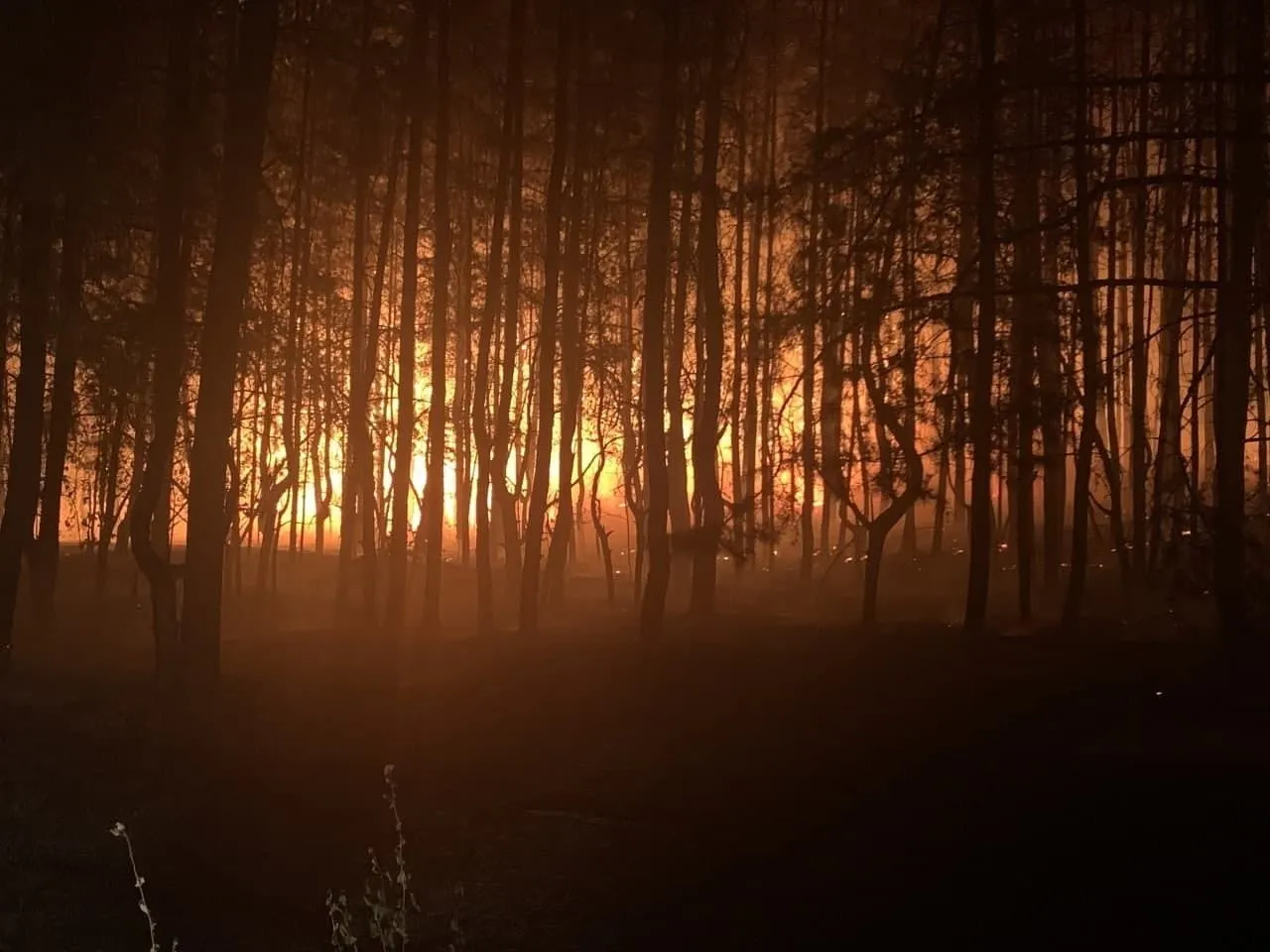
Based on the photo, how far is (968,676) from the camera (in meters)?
12.7

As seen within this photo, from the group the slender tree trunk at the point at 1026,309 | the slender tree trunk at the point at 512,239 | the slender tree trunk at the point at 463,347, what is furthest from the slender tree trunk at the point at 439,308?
the slender tree trunk at the point at 1026,309

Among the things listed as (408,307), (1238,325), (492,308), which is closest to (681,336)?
(492,308)

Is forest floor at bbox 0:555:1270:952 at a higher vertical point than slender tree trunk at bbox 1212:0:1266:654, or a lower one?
lower

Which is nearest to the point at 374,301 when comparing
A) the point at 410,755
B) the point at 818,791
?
the point at 410,755

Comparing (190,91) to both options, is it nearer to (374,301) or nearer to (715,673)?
(374,301)

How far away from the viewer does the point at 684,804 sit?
8.77 meters

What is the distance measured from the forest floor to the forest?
18 centimetres

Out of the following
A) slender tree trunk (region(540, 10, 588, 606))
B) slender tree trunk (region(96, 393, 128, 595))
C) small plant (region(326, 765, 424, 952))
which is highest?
slender tree trunk (region(540, 10, 588, 606))

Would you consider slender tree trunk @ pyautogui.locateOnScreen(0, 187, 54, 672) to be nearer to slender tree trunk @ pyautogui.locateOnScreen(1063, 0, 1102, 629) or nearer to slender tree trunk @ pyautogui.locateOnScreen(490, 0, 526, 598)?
slender tree trunk @ pyautogui.locateOnScreen(490, 0, 526, 598)

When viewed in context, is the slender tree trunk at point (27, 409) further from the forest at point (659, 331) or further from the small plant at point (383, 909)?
the small plant at point (383, 909)

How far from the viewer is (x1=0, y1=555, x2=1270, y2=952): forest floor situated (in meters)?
6.54

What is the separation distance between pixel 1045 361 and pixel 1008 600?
11.1 m

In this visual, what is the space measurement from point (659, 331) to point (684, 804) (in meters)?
9.48

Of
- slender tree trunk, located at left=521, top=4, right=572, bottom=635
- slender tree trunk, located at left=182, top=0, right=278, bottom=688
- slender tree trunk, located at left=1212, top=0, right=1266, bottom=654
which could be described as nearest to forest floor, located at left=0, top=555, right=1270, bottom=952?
slender tree trunk, located at left=1212, top=0, right=1266, bottom=654
